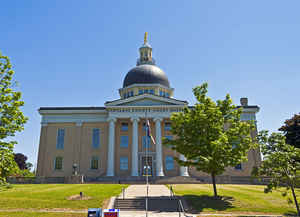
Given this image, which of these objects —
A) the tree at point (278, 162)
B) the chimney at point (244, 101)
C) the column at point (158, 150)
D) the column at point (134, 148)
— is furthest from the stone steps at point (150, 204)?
the chimney at point (244, 101)

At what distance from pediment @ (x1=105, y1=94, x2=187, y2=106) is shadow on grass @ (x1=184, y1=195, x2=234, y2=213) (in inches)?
829

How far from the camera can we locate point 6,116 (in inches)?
512

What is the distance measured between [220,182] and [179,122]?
1593 cm

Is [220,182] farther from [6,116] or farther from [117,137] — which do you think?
[6,116]

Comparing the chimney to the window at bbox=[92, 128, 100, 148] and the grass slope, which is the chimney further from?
the grass slope

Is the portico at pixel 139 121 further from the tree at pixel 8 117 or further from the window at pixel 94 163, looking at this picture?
the tree at pixel 8 117

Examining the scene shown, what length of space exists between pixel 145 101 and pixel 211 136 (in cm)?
2199

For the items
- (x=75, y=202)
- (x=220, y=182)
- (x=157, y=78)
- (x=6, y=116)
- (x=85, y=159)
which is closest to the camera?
(x=6, y=116)

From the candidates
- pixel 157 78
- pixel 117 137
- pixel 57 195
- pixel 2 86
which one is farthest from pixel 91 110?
pixel 2 86

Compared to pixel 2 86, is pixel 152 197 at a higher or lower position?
lower

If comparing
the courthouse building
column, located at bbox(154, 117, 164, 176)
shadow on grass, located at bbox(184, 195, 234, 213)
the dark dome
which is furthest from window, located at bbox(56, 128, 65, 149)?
shadow on grass, located at bbox(184, 195, 234, 213)

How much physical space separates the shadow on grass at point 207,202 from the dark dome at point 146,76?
30.5 m

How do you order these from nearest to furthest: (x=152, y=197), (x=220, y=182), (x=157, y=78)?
(x=152, y=197) → (x=220, y=182) → (x=157, y=78)

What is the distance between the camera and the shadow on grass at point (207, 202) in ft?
61.1
